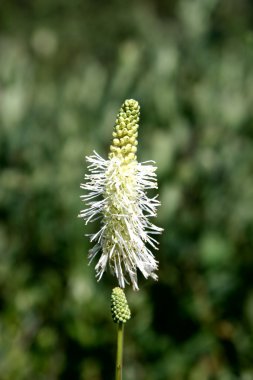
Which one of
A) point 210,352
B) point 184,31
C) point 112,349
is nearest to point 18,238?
point 112,349

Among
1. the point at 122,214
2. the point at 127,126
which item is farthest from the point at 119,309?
the point at 127,126

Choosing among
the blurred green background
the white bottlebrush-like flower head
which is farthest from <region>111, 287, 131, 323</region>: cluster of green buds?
the blurred green background

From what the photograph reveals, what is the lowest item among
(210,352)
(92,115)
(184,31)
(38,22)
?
(210,352)

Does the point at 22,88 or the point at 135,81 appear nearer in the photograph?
the point at 22,88

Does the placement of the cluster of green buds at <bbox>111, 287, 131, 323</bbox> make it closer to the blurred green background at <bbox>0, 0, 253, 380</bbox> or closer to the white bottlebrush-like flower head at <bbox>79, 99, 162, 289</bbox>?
the white bottlebrush-like flower head at <bbox>79, 99, 162, 289</bbox>

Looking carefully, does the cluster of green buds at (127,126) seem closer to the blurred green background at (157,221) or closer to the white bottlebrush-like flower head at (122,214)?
the white bottlebrush-like flower head at (122,214)

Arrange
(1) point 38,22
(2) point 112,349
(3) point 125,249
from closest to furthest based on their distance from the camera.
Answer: (3) point 125,249, (2) point 112,349, (1) point 38,22

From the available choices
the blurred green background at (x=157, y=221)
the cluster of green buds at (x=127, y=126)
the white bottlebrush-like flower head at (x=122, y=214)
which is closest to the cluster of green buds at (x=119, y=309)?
the white bottlebrush-like flower head at (x=122, y=214)

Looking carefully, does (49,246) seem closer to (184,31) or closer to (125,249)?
(184,31)
